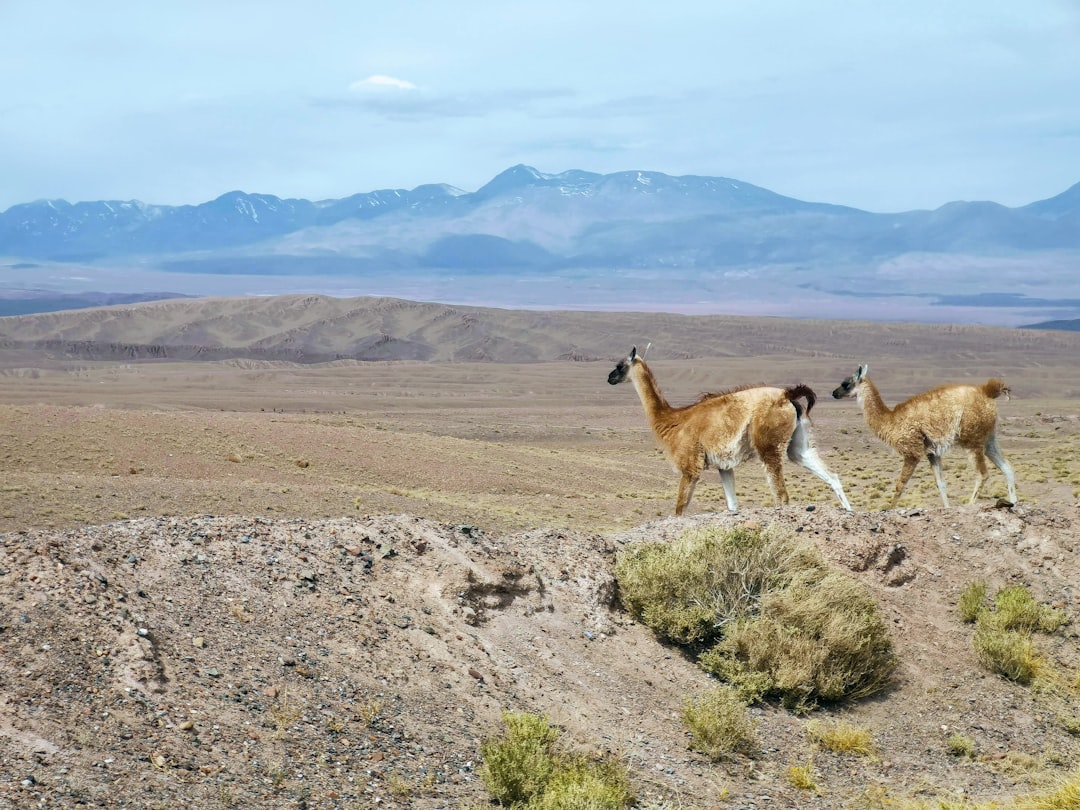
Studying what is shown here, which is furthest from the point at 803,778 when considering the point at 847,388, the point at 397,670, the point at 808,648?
the point at 847,388

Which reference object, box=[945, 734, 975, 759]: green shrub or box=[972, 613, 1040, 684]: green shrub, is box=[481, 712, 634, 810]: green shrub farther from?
box=[972, 613, 1040, 684]: green shrub

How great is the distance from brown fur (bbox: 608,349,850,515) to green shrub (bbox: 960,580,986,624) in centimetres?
205

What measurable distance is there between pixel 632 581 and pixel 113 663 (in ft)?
16.8

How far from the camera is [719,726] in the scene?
30.7 ft

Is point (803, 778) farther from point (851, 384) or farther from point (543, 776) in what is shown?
point (851, 384)

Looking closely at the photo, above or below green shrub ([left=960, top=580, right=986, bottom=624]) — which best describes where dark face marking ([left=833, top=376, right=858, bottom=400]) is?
above

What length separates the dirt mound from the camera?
24.6 feet

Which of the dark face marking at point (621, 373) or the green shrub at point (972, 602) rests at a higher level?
the dark face marking at point (621, 373)

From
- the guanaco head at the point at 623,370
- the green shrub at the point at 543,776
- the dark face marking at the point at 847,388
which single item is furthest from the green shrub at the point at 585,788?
the dark face marking at the point at 847,388

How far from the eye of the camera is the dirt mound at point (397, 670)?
24.6ft

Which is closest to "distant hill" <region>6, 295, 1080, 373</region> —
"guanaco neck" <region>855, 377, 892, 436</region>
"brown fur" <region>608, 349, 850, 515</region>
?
"guanaco neck" <region>855, 377, 892, 436</region>

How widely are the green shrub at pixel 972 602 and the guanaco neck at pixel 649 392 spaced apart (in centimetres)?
431

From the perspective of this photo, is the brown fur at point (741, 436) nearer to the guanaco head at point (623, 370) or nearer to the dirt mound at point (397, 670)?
the dirt mound at point (397, 670)

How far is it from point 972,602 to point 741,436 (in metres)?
3.29
